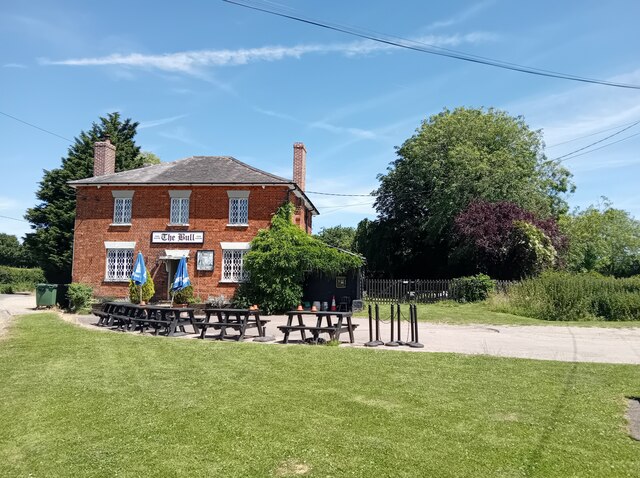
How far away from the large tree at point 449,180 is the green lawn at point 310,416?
24805 millimetres

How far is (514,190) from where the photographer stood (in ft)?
112

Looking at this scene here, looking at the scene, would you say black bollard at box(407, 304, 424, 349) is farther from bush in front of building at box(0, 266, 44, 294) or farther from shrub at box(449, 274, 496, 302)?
bush in front of building at box(0, 266, 44, 294)

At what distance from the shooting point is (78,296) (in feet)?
69.9

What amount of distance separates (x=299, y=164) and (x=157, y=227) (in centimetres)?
795

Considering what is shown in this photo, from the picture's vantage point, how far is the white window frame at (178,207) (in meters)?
24.3

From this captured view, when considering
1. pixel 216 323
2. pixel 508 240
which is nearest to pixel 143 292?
pixel 216 323

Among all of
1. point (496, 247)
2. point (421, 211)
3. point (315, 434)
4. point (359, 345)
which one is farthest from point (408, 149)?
point (315, 434)

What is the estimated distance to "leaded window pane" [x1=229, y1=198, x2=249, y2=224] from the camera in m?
24.0

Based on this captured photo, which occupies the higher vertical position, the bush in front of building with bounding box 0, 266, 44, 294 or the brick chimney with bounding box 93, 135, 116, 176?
the brick chimney with bounding box 93, 135, 116, 176

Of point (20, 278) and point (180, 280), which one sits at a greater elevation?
point (20, 278)

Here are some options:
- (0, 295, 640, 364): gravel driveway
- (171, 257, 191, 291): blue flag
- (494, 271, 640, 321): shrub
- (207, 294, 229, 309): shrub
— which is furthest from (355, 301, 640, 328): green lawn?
(171, 257, 191, 291): blue flag

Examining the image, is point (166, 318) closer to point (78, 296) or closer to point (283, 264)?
point (283, 264)

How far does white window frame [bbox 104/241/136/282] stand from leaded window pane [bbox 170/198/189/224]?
2.32 m

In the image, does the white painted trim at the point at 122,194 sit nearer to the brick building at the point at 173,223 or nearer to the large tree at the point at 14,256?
the brick building at the point at 173,223
